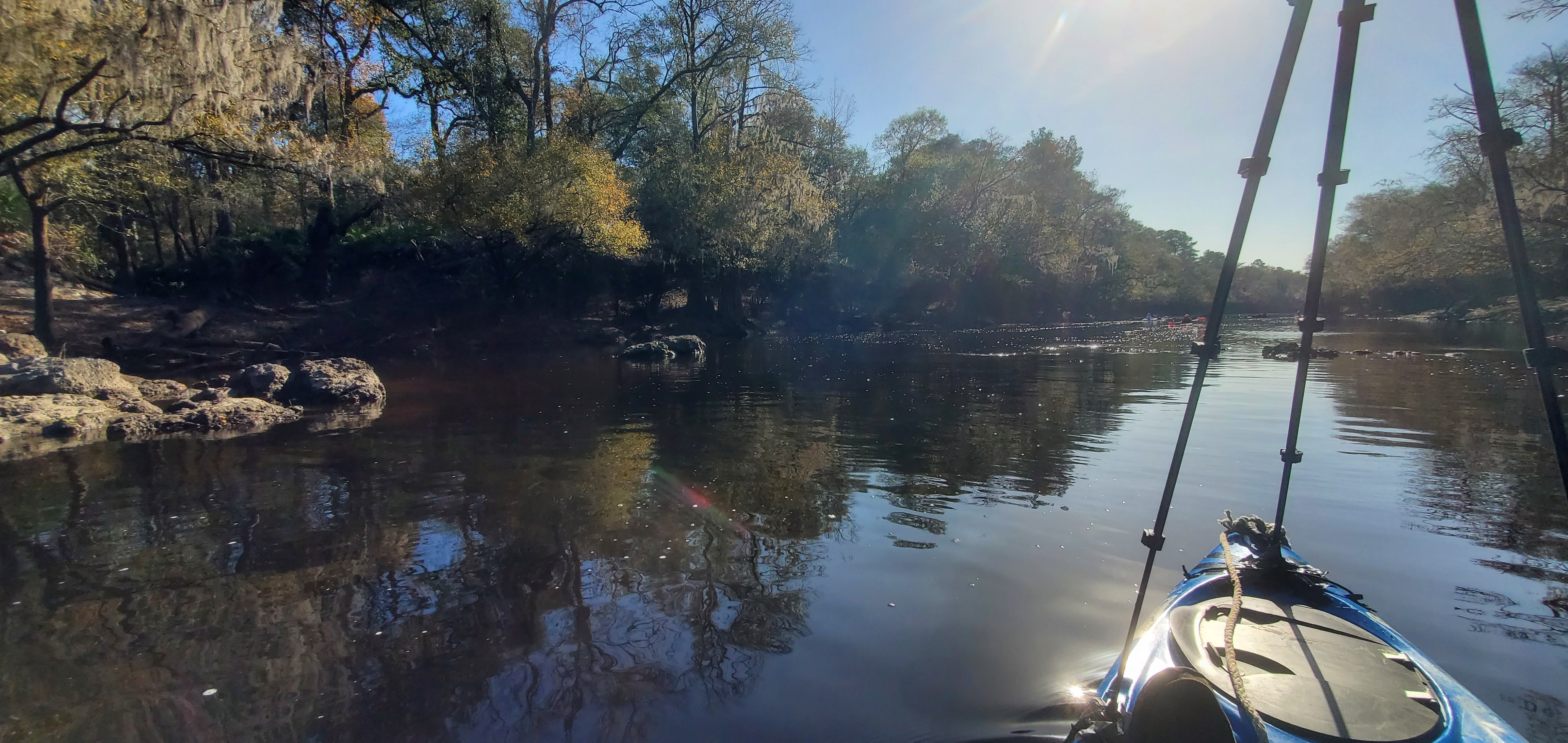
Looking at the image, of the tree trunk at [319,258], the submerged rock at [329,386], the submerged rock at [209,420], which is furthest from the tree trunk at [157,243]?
the submerged rock at [209,420]

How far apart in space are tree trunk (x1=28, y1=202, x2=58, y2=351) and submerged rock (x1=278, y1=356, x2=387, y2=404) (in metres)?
5.79

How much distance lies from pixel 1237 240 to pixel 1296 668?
188cm

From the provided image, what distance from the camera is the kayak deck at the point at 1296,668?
2.49 metres

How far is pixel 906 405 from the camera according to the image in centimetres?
1365

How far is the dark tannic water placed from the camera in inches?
146

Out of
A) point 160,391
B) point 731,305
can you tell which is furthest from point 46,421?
point 731,305

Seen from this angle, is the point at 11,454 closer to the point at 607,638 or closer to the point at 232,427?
the point at 232,427

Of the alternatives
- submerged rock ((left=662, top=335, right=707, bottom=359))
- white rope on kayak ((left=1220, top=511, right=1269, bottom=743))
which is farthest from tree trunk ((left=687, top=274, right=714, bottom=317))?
white rope on kayak ((left=1220, top=511, right=1269, bottom=743))

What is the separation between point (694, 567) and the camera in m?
5.45

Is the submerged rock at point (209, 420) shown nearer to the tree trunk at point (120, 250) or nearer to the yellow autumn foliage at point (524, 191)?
the yellow autumn foliage at point (524, 191)

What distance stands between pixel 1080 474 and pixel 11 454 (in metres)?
13.2

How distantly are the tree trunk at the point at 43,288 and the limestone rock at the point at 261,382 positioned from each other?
477 centimetres

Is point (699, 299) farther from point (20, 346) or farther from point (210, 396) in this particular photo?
point (20, 346)

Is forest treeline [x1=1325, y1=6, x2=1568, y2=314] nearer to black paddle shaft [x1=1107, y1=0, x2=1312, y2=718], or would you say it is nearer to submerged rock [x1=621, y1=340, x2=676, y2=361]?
black paddle shaft [x1=1107, y1=0, x2=1312, y2=718]
